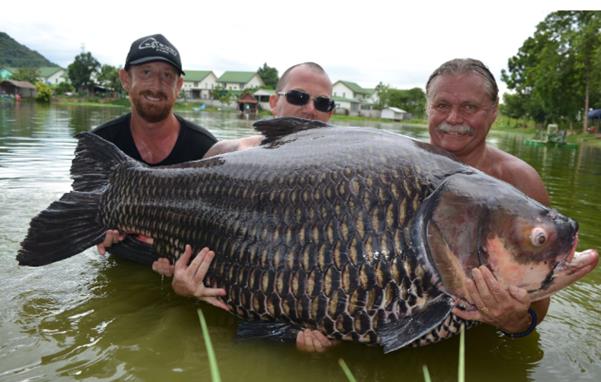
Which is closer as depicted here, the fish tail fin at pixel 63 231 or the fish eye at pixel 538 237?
the fish eye at pixel 538 237

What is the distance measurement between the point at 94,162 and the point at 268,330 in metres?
2.07

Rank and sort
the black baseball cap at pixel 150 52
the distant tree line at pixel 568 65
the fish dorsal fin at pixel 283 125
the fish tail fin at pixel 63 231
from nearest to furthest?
1. the fish dorsal fin at pixel 283 125
2. the fish tail fin at pixel 63 231
3. the black baseball cap at pixel 150 52
4. the distant tree line at pixel 568 65

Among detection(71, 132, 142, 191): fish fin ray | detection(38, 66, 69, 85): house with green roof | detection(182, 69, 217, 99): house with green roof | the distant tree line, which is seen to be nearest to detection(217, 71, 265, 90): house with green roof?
detection(182, 69, 217, 99): house with green roof

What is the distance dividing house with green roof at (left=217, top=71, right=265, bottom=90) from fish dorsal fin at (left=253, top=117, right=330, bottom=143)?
339 ft

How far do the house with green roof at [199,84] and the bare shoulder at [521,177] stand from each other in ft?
334

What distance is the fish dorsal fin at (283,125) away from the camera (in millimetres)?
3414

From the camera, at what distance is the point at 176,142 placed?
531 cm

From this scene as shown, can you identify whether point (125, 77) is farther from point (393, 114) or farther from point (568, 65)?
point (393, 114)

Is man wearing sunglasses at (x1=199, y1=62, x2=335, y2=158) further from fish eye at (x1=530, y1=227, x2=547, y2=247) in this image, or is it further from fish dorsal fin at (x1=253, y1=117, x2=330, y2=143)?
fish eye at (x1=530, y1=227, x2=547, y2=247)

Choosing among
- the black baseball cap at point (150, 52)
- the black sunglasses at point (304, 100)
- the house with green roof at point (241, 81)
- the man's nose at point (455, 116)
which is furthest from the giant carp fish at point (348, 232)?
the house with green roof at point (241, 81)

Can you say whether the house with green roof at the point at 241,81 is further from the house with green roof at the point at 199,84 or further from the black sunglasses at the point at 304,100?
the black sunglasses at the point at 304,100

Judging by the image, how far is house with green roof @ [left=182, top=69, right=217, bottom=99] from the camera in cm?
10279

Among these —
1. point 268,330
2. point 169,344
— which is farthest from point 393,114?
point 268,330

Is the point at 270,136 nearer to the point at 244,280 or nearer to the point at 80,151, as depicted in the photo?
the point at 244,280
